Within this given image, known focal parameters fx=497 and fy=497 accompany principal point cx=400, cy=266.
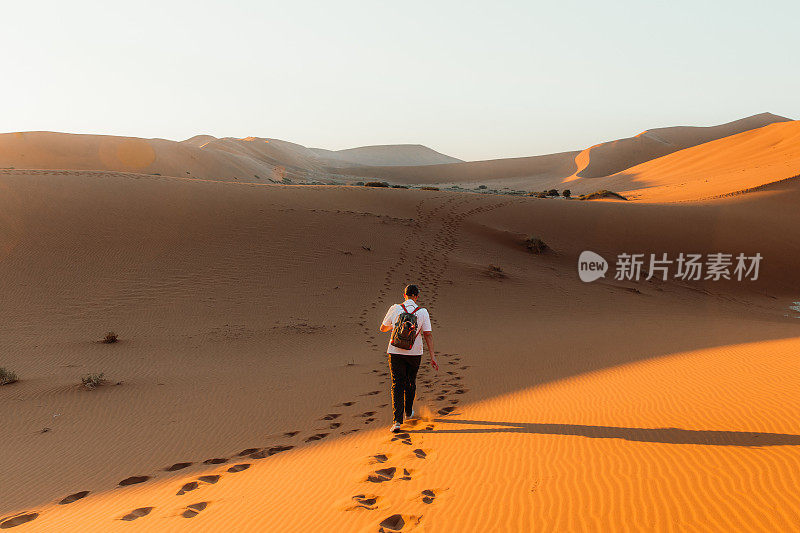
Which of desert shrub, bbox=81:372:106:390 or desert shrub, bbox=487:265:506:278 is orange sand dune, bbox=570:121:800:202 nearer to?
desert shrub, bbox=487:265:506:278

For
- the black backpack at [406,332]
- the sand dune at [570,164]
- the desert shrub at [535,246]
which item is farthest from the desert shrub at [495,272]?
the sand dune at [570,164]

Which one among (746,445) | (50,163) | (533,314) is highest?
(50,163)

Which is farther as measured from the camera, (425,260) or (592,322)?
(425,260)

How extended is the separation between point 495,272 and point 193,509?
47.8 ft

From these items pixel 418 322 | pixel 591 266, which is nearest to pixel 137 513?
pixel 418 322

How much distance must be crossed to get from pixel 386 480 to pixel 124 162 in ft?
161

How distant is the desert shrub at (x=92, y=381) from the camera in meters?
7.96

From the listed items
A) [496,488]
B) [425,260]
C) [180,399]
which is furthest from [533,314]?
[496,488]

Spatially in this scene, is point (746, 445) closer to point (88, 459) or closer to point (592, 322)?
point (88, 459)

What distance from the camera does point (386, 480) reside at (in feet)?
14.5

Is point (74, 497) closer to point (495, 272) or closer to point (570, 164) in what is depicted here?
point (495, 272)

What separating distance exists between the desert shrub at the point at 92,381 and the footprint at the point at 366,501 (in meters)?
5.97

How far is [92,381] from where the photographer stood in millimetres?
8008

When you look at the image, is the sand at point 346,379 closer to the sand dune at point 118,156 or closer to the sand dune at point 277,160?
the sand dune at point 277,160
